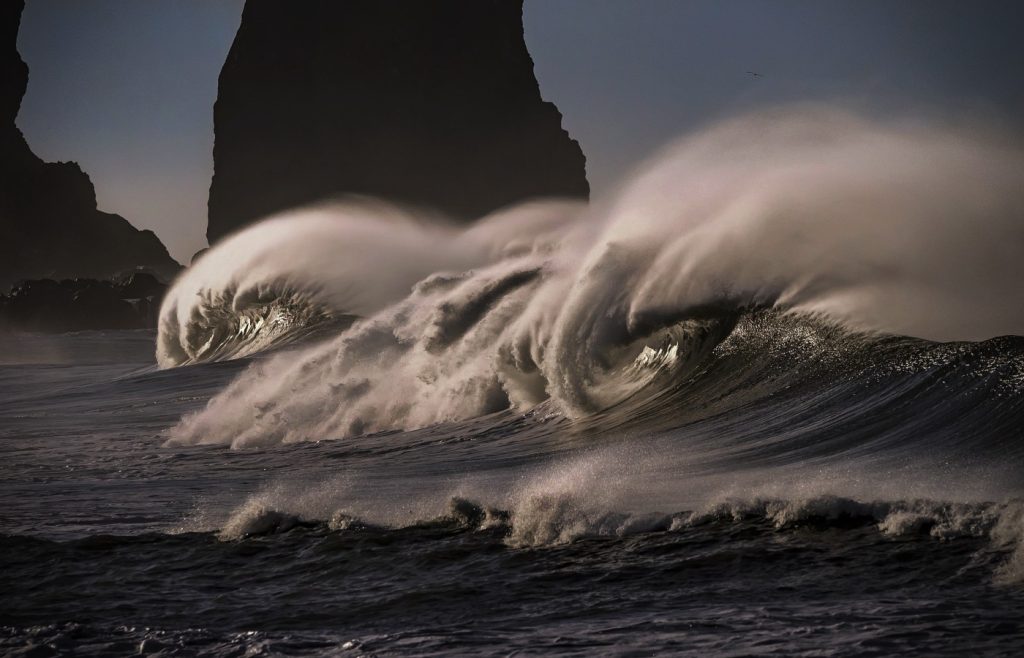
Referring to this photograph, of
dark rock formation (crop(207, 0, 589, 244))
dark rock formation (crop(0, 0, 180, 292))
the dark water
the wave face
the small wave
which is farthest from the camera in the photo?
dark rock formation (crop(0, 0, 180, 292))

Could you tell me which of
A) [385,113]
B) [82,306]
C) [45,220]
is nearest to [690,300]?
[82,306]

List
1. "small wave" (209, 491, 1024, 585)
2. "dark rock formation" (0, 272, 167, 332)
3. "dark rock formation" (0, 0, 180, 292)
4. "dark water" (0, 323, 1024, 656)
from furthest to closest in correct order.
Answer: "dark rock formation" (0, 0, 180, 292), "dark rock formation" (0, 272, 167, 332), "small wave" (209, 491, 1024, 585), "dark water" (0, 323, 1024, 656)

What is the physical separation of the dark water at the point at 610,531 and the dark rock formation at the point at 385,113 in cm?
8710

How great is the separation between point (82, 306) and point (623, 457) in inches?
3064

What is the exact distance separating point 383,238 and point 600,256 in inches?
926

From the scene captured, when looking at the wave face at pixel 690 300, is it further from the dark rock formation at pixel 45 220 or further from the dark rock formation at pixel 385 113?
the dark rock formation at pixel 45 220

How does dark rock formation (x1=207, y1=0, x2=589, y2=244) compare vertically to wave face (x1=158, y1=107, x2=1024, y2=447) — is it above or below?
above

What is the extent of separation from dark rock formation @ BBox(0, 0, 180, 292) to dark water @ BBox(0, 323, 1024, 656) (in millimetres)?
148281

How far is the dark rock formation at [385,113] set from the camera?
98438 mm

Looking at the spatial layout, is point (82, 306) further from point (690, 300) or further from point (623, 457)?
point (623, 457)

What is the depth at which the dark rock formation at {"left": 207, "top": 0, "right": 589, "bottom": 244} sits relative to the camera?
9844 cm

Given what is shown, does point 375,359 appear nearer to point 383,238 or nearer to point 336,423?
point 336,423

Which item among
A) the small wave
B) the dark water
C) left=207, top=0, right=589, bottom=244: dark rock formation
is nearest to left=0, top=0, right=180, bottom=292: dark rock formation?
left=207, top=0, right=589, bottom=244: dark rock formation

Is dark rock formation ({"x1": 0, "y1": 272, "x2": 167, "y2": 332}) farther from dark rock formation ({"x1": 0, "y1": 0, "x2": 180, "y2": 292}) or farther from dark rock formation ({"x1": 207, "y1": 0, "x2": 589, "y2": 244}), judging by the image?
dark rock formation ({"x1": 0, "y1": 0, "x2": 180, "y2": 292})
